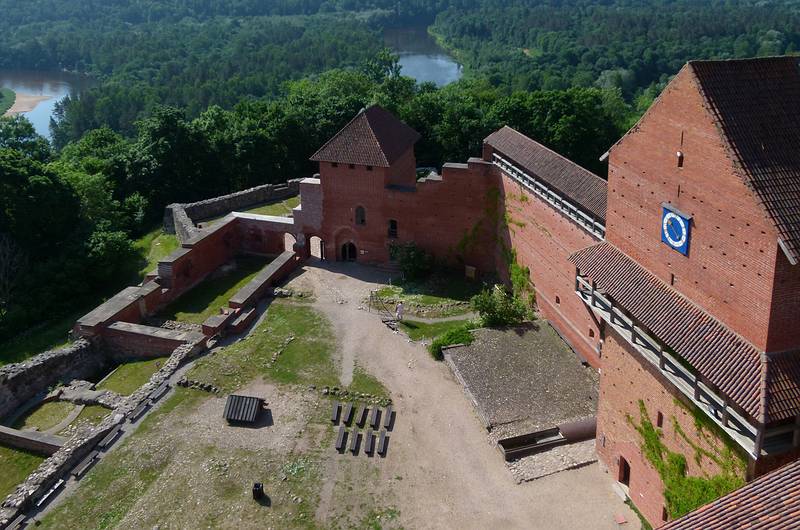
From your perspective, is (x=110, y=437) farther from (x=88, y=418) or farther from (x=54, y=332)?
(x=54, y=332)

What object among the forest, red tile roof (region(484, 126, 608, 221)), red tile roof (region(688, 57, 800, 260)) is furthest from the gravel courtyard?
the forest

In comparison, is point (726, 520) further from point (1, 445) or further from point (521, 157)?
point (1, 445)

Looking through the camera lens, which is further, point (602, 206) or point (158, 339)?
point (158, 339)

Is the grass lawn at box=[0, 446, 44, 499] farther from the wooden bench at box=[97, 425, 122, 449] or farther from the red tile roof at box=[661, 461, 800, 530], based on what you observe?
the red tile roof at box=[661, 461, 800, 530]

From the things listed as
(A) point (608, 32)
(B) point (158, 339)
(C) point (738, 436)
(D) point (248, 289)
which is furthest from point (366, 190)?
(A) point (608, 32)

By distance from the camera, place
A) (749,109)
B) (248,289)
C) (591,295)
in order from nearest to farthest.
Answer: (749,109), (591,295), (248,289)

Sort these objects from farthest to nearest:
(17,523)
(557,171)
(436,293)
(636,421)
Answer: (436,293)
(557,171)
(17,523)
(636,421)

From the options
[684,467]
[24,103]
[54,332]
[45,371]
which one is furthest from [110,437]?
[24,103]
